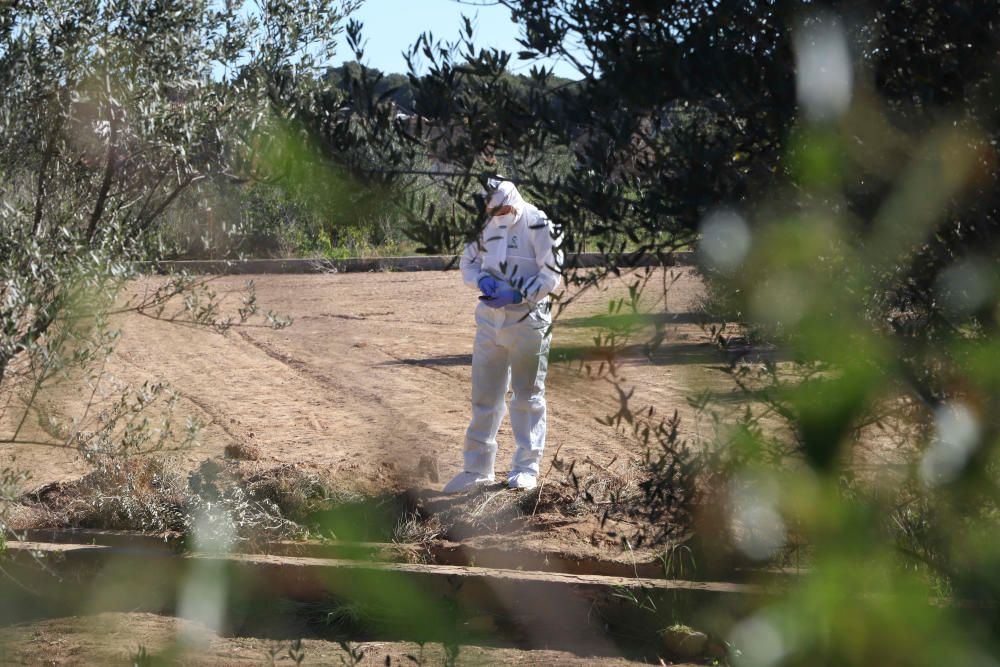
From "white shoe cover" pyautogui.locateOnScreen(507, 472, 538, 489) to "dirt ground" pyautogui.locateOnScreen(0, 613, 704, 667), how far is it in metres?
2.01

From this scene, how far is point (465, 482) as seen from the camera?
7.16 metres

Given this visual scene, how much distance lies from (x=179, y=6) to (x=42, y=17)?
533 millimetres

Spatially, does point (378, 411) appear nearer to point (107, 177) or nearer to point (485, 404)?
point (485, 404)

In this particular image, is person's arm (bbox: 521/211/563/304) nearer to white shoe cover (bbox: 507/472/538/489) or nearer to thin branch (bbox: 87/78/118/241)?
white shoe cover (bbox: 507/472/538/489)

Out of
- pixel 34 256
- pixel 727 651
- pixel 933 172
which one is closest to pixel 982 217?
pixel 933 172

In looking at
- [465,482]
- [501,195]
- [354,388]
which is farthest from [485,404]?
[354,388]

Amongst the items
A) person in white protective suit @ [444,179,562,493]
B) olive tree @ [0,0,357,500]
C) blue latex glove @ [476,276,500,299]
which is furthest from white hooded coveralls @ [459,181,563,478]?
olive tree @ [0,0,357,500]

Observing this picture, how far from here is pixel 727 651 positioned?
183 inches

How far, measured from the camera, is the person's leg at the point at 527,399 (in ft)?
22.9

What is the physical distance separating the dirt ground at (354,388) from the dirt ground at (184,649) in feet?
2.73

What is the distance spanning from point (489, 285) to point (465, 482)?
1381mm

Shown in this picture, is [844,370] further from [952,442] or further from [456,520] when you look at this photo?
[456,520]

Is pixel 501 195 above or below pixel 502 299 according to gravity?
above

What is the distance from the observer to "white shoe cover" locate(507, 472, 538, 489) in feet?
22.7
